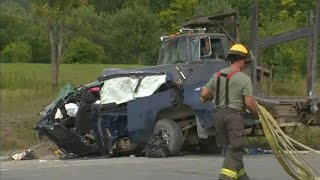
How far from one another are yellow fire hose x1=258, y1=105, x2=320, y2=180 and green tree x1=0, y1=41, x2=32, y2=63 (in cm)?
6761

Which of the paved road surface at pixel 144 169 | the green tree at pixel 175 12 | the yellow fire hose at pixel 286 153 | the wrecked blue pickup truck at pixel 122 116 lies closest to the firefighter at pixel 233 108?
the yellow fire hose at pixel 286 153

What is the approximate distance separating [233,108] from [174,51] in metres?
7.41

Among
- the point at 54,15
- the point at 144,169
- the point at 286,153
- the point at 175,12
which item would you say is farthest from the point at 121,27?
the point at 286,153

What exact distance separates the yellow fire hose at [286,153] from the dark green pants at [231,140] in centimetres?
43

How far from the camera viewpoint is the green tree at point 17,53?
75113mm

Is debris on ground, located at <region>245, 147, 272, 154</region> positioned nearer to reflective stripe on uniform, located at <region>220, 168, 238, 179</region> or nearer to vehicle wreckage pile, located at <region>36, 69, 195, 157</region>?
vehicle wreckage pile, located at <region>36, 69, 195, 157</region>

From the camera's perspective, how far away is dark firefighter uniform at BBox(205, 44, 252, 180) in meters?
7.77

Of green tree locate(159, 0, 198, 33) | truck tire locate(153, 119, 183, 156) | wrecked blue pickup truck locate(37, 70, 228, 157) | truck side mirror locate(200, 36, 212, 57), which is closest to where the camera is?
truck tire locate(153, 119, 183, 156)

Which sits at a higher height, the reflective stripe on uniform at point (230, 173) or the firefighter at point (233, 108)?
the firefighter at point (233, 108)

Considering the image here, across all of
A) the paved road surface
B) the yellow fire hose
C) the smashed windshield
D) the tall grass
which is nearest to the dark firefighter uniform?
the yellow fire hose

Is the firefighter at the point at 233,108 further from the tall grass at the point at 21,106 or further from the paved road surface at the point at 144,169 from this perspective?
the tall grass at the point at 21,106

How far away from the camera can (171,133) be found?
14172 mm

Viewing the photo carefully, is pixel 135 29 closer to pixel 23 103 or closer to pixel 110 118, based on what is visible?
pixel 23 103

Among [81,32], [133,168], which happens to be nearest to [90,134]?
[133,168]
